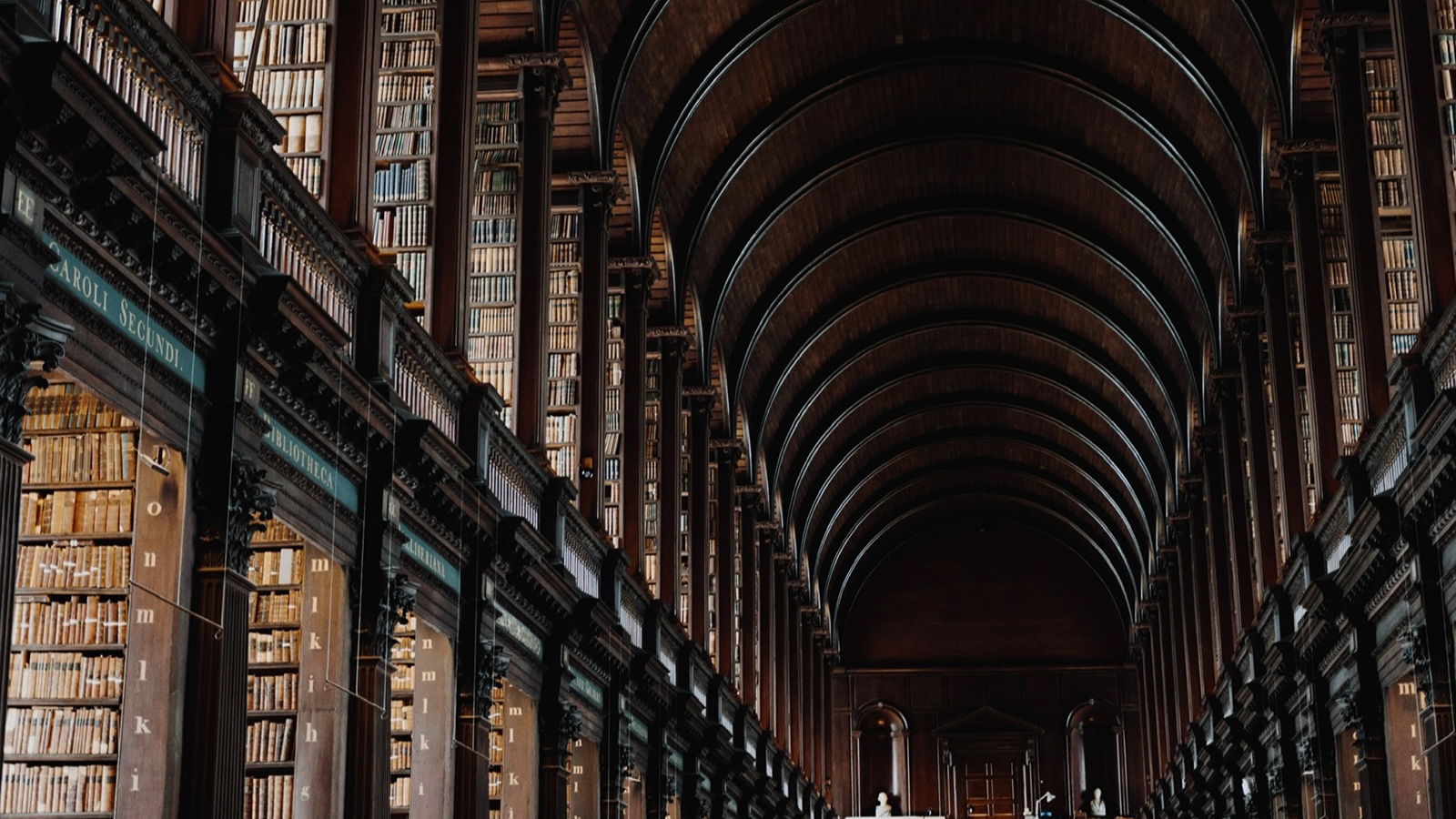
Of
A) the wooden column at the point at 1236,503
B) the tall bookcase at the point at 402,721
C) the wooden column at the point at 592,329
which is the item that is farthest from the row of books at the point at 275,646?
the wooden column at the point at 1236,503

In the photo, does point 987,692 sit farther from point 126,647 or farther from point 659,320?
point 126,647

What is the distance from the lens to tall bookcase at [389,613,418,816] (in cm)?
1275

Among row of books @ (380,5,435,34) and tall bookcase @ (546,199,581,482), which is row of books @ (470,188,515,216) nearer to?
tall bookcase @ (546,199,581,482)

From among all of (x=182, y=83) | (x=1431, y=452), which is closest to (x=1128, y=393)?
(x=1431, y=452)

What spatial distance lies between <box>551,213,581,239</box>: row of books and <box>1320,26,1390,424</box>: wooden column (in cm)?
726

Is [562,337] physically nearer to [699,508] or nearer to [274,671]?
[699,508]

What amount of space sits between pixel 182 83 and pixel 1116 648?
38815mm

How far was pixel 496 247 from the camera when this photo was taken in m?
15.6

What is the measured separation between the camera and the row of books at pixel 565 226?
1811cm

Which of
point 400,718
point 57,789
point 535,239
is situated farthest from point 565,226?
point 57,789

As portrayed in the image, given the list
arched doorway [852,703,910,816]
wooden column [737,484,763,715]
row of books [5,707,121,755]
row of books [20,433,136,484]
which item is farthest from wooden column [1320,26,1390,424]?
arched doorway [852,703,910,816]

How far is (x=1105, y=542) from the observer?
4291 centimetres

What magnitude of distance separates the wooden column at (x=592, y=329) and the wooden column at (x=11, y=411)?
9.75m

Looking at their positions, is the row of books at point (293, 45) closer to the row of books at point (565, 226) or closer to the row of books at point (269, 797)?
the row of books at point (269, 797)
